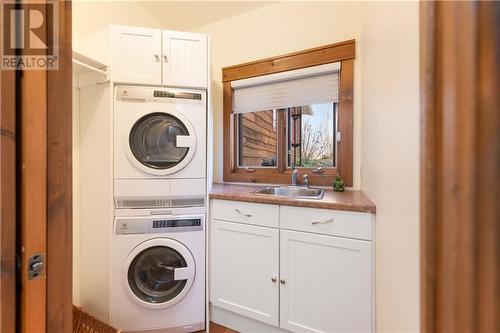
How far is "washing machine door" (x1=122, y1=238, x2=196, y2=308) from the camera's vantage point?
1.62m

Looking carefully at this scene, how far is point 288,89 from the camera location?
221 centimetres

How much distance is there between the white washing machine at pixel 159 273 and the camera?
62.8 inches

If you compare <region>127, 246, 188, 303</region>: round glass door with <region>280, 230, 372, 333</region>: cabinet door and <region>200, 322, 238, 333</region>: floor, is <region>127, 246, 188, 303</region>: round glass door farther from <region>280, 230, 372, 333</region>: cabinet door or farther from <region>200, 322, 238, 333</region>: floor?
<region>280, 230, 372, 333</region>: cabinet door

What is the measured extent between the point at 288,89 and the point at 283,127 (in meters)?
0.37

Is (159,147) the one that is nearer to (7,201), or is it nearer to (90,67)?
(90,67)

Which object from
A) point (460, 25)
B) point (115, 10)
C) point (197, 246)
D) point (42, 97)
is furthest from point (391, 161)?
point (115, 10)

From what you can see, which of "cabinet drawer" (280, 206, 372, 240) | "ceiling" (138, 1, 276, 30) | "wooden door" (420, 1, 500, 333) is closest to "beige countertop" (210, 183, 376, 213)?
"cabinet drawer" (280, 206, 372, 240)

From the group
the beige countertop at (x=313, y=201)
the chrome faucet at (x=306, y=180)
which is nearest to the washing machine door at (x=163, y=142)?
the beige countertop at (x=313, y=201)

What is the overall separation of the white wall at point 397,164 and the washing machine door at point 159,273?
4.11ft

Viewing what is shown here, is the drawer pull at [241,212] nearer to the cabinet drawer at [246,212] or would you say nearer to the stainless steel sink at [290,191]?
the cabinet drawer at [246,212]

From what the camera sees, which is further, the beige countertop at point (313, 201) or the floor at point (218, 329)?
the floor at point (218, 329)

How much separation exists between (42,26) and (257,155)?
2069 millimetres

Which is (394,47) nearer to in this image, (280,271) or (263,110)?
(280,271)

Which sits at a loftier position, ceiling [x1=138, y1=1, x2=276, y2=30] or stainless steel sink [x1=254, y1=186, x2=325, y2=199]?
ceiling [x1=138, y1=1, x2=276, y2=30]
